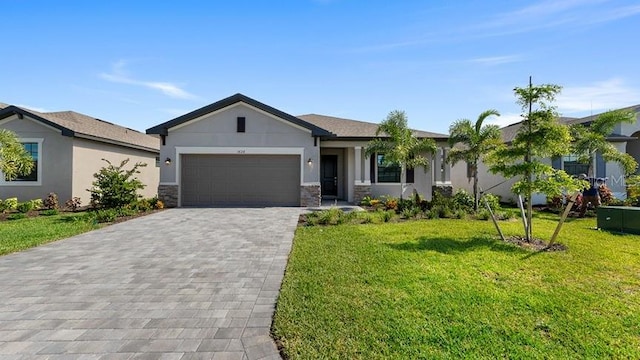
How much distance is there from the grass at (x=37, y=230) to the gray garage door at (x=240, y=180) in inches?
197

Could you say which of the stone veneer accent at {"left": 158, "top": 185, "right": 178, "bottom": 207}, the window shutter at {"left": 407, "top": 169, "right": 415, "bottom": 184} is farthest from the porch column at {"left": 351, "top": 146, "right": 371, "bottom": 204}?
the stone veneer accent at {"left": 158, "top": 185, "right": 178, "bottom": 207}

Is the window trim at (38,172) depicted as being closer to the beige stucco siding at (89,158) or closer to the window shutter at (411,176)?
the beige stucco siding at (89,158)

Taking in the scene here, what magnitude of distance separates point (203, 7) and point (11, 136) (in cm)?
827

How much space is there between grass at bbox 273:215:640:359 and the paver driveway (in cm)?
50

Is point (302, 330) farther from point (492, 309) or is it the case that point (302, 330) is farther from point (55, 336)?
point (55, 336)

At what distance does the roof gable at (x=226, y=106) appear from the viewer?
571 inches

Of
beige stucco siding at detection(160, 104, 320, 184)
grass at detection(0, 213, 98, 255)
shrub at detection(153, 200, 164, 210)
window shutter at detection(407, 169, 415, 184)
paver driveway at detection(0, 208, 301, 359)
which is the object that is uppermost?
beige stucco siding at detection(160, 104, 320, 184)

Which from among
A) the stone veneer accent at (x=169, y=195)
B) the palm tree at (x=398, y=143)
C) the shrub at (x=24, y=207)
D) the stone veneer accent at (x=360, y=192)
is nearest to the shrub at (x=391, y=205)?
the palm tree at (x=398, y=143)

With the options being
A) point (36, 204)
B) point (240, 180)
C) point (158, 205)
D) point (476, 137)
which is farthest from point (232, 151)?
point (476, 137)

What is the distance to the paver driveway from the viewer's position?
10.6ft

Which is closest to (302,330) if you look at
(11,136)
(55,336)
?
(55,336)

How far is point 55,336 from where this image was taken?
3.41 meters

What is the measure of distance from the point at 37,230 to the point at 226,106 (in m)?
8.38

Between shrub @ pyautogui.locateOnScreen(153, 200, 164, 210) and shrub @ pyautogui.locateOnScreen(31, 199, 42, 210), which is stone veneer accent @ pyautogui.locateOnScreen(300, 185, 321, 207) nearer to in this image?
shrub @ pyautogui.locateOnScreen(153, 200, 164, 210)
